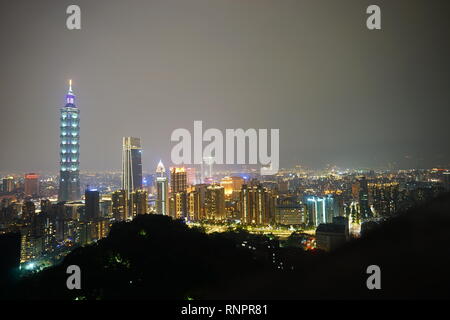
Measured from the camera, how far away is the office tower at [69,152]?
23016mm

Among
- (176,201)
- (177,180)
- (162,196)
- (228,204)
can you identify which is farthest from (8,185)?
(228,204)

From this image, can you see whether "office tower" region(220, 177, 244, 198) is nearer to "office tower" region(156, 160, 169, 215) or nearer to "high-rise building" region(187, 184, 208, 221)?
"high-rise building" region(187, 184, 208, 221)

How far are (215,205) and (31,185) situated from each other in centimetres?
1216

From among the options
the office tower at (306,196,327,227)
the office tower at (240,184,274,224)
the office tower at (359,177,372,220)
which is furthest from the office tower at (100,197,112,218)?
the office tower at (359,177,372,220)

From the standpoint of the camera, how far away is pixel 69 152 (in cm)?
2397

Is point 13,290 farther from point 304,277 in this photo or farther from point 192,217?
point 192,217

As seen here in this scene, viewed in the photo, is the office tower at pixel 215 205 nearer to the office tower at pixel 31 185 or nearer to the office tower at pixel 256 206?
the office tower at pixel 256 206

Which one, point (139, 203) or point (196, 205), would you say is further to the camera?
point (196, 205)

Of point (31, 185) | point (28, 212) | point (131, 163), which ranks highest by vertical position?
point (131, 163)

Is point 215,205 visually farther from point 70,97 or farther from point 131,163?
point 70,97

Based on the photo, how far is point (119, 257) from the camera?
11.2 feet

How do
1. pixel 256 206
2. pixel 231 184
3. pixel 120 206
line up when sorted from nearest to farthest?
pixel 256 206 < pixel 120 206 < pixel 231 184

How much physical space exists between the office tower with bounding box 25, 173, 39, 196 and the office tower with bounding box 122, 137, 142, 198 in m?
5.33

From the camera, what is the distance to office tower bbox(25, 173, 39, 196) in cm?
1789
